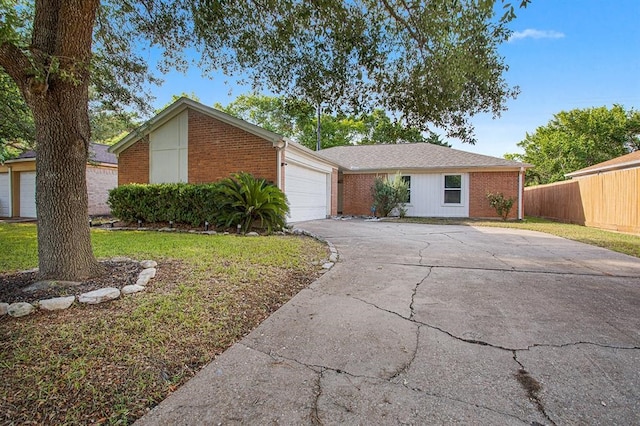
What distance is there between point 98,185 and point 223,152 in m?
9.30

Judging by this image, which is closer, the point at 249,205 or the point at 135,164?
the point at 249,205

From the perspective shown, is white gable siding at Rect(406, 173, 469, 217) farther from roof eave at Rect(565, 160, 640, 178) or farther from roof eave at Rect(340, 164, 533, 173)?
roof eave at Rect(565, 160, 640, 178)

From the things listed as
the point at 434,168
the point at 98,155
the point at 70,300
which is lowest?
the point at 70,300

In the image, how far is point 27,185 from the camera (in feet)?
52.9

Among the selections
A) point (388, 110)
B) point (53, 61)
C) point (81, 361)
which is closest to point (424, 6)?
point (388, 110)

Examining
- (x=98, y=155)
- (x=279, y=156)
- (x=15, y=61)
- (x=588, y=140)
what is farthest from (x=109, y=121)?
(x=588, y=140)

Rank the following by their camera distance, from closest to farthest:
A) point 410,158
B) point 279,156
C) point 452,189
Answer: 1. point 279,156
2. point 452,189
3. point 410,158

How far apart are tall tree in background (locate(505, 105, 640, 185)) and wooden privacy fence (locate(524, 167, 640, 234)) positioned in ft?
38.4

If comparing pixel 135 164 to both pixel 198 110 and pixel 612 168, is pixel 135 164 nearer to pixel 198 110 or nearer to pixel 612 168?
pixel 198 110

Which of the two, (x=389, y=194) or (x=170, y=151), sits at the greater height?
(x=170, y=151)

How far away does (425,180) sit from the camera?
16.7 m

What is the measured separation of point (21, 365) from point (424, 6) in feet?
19.8

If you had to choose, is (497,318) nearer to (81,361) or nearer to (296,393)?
(296,393)

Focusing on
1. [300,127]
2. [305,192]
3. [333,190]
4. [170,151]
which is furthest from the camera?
[300,127]
